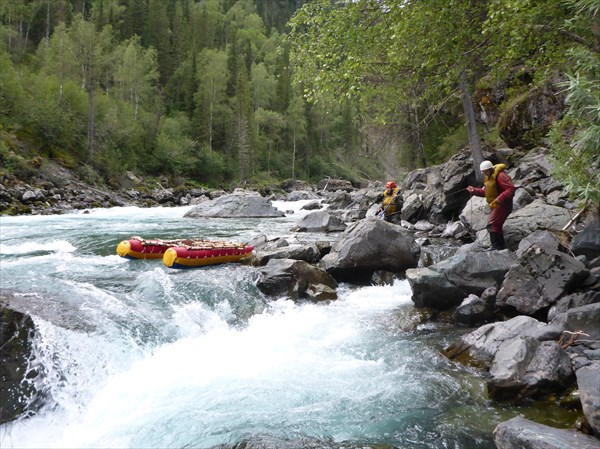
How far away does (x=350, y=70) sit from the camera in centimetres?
841

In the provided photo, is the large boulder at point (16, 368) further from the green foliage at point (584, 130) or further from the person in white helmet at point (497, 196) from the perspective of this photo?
the person in white helmet at point (497, 196)

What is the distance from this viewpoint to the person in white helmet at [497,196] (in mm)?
8852

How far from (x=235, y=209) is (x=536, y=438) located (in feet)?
73.5

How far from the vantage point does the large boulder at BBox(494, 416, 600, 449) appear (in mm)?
3375

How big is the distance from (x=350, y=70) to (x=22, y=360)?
24.7 feet

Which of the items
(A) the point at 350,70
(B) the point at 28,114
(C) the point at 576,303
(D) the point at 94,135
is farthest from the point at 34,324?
(D) the point at 94,135

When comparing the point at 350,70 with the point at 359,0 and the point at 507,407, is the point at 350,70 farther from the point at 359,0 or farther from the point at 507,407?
the point at 507,407

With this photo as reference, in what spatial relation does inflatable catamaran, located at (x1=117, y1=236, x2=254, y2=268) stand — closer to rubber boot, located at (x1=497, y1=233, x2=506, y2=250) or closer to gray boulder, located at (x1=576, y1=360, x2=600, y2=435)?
rubber boot, located at (x1=497, y1=233, x2=506, y2=250)

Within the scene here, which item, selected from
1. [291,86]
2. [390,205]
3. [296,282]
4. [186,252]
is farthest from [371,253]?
[291,86]

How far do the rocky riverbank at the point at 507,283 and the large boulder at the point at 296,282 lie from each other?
2 cm

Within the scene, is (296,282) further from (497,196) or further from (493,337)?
(497,196)

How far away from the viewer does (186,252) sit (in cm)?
1052

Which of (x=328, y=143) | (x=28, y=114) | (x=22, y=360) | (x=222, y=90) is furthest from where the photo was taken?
(x=328, y=143)

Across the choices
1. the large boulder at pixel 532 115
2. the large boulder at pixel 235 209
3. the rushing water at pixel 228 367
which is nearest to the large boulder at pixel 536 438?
the rushing water at pixel 228 367
